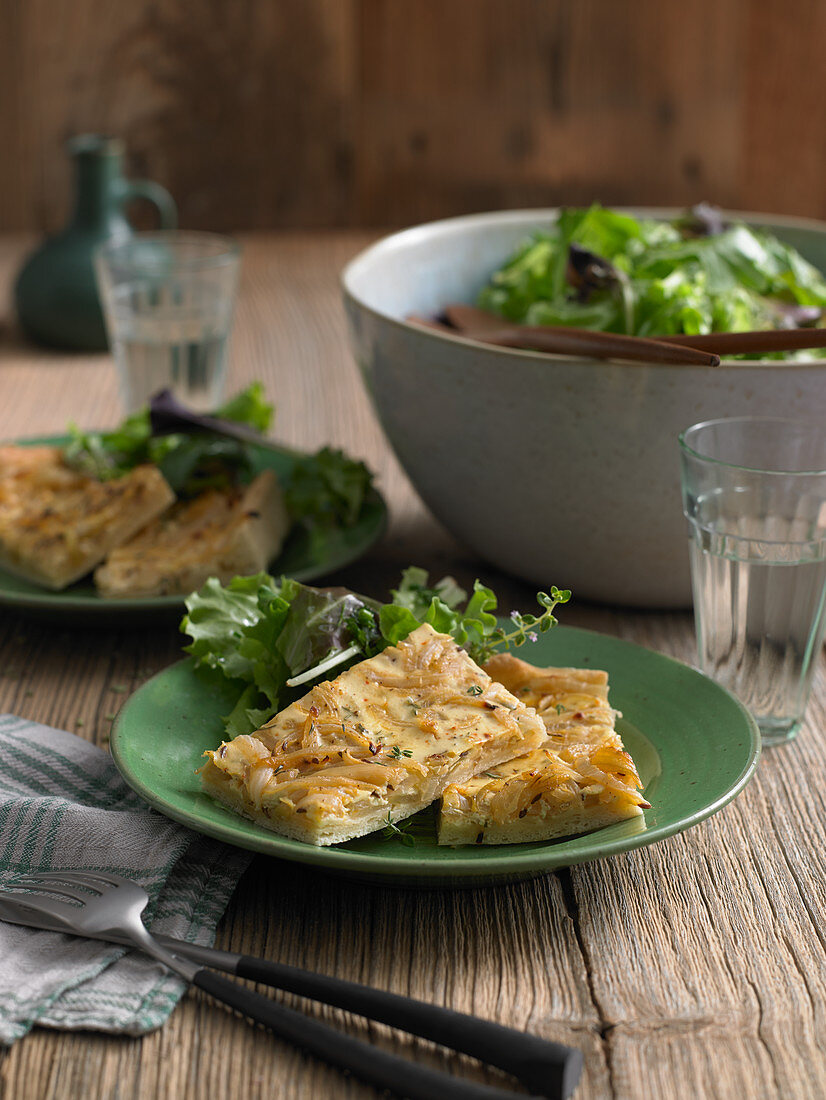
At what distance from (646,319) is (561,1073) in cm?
97

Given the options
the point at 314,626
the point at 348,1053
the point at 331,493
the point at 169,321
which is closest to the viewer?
the point at 348,1053

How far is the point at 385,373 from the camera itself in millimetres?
1525

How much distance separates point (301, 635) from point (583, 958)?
404mm

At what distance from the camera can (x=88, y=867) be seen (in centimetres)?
101

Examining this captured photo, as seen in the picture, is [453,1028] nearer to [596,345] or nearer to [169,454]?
[596,345]

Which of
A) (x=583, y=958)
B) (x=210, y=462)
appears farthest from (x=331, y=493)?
(x=583, y=958)

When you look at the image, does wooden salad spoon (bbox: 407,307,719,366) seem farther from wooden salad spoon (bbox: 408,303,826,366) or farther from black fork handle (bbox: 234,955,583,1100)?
black fork handle (bbox: 234,955,583,1100)

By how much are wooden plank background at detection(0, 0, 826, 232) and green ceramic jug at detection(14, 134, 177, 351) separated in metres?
1.29

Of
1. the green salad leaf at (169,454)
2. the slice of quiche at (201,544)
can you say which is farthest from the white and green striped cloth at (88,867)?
the green salad leaf at (169,454)

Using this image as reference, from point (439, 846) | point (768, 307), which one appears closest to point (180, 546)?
point (439, 846)

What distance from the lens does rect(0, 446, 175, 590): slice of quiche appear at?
1470 millimetres

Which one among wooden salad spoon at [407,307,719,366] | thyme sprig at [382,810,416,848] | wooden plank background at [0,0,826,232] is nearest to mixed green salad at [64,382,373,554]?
wooden salad spoon at [407,307,719,366]

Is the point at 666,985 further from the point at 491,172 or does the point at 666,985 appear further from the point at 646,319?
the point at 491,172

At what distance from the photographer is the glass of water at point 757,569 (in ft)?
3.98
